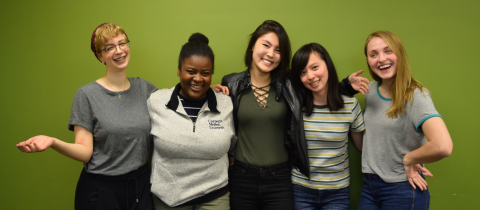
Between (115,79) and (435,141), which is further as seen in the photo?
(115,79)

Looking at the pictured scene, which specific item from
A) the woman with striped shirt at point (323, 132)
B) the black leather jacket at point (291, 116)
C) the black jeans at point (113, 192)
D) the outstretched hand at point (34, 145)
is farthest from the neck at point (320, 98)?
the outstretched hand at point (34, 145)

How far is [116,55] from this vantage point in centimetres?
154

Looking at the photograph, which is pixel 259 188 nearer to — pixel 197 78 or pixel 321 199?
pixel 321 199

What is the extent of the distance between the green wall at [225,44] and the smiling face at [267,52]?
0.36 meters

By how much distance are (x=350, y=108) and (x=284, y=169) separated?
613 mm

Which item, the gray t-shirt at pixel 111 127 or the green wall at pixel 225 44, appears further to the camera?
the green wall at pixel 225 44

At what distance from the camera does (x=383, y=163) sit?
162 cm

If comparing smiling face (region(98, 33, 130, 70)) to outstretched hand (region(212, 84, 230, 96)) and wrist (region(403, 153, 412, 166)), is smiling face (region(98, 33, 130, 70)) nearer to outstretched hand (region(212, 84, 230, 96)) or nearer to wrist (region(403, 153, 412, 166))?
outstretched hand (region(212, 84, 230, 96))

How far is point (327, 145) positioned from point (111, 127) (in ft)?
4.50

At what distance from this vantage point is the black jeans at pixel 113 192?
1.48 metres

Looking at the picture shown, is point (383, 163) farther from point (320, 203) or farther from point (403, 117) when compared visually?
point (320, 203)

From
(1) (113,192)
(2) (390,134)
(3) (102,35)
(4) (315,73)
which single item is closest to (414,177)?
(2) (390,134)

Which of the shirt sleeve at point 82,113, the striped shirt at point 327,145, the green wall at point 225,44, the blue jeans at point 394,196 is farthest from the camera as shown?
the green wall at point 225,44

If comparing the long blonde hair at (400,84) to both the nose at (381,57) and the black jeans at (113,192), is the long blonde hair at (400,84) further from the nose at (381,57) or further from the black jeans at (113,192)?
the black jeans at (113,192)
